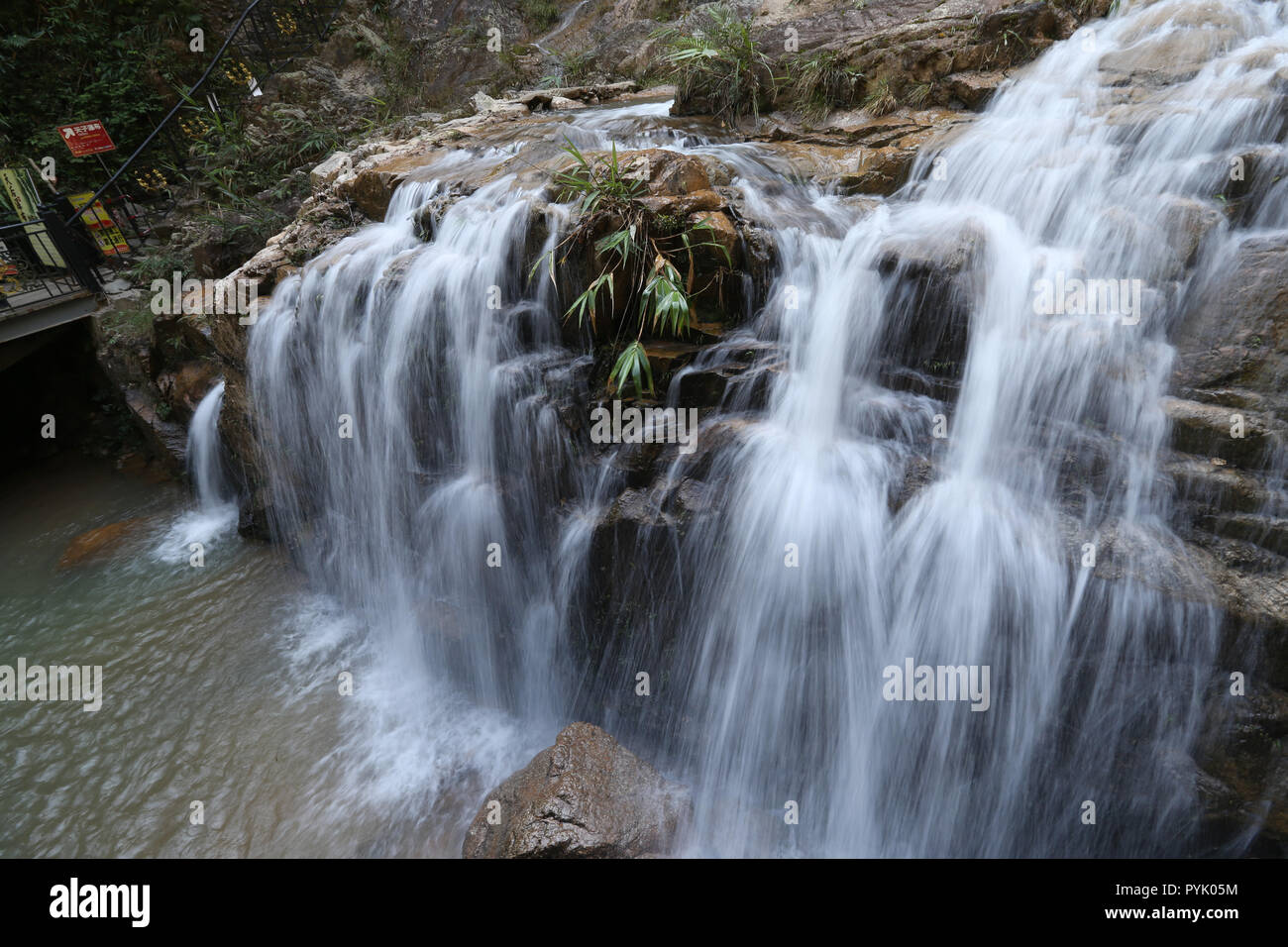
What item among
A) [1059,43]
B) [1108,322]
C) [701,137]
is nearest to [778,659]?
[1108,322]

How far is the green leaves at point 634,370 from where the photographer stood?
12.8ft

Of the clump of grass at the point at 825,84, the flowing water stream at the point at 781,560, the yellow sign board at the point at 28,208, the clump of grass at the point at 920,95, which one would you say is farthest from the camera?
the yellow sign board at the point at 28,208

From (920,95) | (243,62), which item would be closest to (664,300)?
(920,95)

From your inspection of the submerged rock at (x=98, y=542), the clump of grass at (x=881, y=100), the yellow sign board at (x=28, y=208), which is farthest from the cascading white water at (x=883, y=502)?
the yellow sign board at (x=28, y=208)

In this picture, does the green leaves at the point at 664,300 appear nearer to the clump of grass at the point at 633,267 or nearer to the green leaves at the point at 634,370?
the clump of grass at the point at 633,267

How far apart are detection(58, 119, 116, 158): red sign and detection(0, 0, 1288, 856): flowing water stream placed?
6479mm

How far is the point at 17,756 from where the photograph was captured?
14.5 ft

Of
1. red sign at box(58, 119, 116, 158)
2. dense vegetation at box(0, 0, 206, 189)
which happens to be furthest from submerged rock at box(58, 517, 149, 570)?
dense vegetation at box(0, 0, 206, 189)

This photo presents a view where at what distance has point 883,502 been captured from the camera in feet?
11.3

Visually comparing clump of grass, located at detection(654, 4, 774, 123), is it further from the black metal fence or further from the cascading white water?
the black metal fence

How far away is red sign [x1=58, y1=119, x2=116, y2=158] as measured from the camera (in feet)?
28.6

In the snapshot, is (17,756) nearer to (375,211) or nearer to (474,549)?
(474,549)

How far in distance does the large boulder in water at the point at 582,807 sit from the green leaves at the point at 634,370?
2.16 meters

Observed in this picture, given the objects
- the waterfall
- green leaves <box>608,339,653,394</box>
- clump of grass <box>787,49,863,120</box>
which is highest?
clump of grass <box>787,49,863,120</box>
